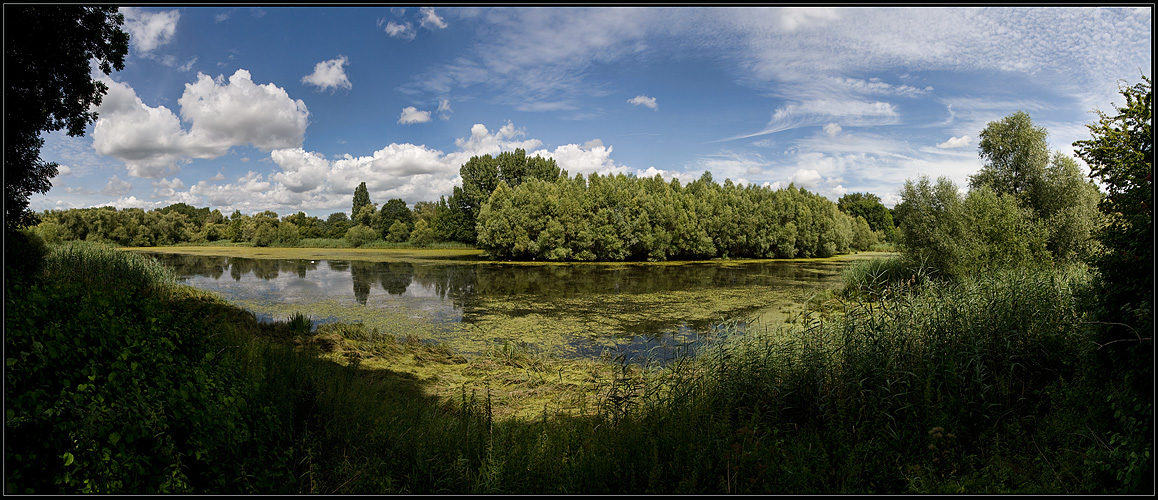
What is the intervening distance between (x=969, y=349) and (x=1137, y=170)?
2.10 m

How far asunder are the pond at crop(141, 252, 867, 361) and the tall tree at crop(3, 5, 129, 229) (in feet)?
21.9

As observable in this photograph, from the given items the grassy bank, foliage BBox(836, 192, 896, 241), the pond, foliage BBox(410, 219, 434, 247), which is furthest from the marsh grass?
foliage BBox(836, 192, 896, 241)

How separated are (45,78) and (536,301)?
12.7 m

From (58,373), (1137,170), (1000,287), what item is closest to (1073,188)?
(1000,287)

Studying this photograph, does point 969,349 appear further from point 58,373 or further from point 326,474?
point 58,373

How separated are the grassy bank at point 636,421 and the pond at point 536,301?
1830mm

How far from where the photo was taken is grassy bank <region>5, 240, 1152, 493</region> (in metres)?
2.69

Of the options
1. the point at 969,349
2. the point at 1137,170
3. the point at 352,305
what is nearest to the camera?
the point at 1137,170

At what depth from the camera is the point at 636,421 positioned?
457cm

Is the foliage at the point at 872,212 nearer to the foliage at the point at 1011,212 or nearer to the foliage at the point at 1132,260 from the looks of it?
the foliage at the point at 1011,212

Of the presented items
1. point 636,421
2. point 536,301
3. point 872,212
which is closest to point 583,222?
point 536,301

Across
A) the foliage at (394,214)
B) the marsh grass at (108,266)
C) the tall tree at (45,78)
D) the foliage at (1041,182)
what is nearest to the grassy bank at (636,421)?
the tall tree at (45,78)

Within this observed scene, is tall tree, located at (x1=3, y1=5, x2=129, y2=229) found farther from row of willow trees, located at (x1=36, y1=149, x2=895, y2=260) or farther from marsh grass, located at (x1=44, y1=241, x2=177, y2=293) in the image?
row of willow trees, located at (x1=36, y1=149, x2=895, y2=260)

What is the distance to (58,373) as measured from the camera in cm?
272
